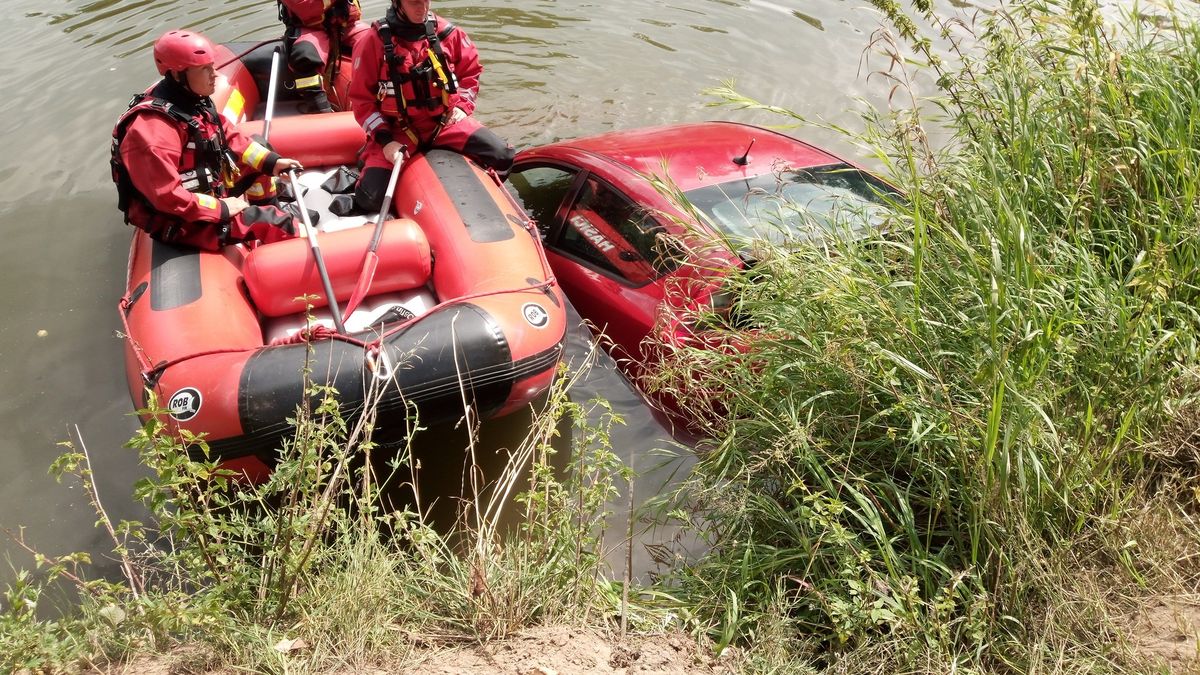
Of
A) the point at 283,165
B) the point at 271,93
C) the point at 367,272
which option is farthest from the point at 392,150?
the point at 271,93

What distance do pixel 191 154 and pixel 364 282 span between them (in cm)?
122

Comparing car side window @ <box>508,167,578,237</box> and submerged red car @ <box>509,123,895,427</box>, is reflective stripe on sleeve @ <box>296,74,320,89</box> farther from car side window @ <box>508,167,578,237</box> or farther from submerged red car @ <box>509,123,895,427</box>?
submerged red car @ <box>509,123,895,427</box>

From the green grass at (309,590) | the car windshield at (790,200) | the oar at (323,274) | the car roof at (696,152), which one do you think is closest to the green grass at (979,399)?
the car windshield at (790,200)

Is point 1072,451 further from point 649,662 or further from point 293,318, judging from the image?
point 293,318

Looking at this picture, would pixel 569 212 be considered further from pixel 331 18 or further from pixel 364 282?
pixel 331 18

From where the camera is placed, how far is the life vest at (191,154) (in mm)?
4680

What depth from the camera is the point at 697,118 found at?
767 centimetres

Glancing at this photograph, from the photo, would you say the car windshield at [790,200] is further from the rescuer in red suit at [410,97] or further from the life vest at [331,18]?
the life vest at [331,18]

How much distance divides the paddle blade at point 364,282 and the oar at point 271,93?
71.9 inches

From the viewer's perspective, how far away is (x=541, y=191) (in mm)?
6652

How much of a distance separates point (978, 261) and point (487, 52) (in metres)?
6.43

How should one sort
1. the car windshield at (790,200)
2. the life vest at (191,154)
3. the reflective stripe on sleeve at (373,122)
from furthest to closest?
1. the reflective stripe on sleeve at (373,122)
2. the life vest at (191,154)
3. the car windshield at (790,200)

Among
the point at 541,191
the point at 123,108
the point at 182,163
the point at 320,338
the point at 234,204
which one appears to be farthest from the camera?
the point at 123,108

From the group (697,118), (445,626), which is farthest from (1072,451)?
(697,118)
